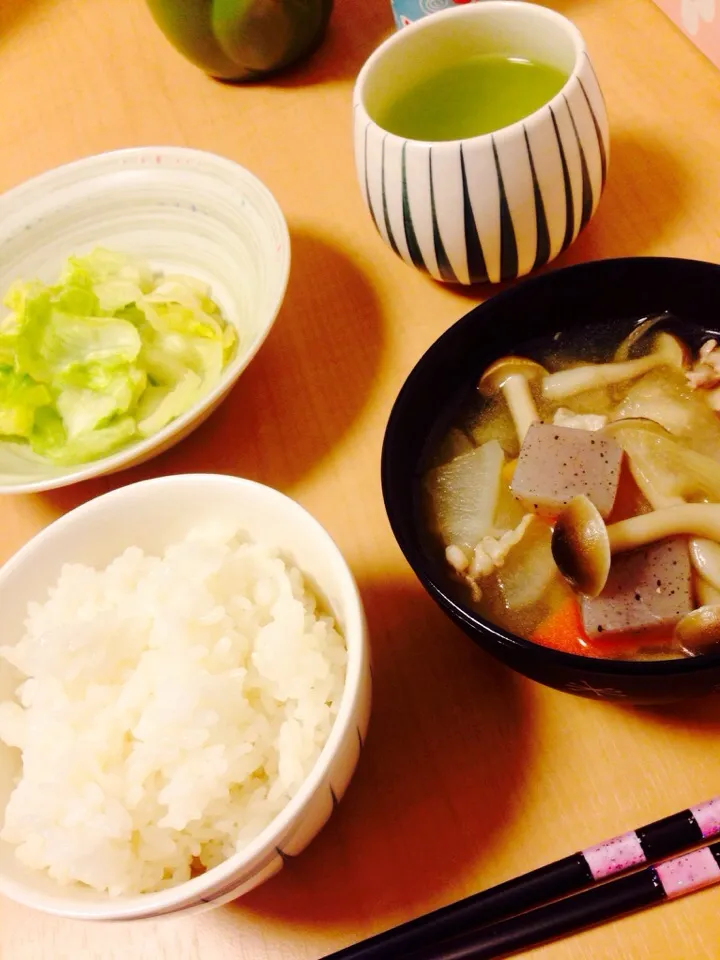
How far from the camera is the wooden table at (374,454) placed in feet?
2.33

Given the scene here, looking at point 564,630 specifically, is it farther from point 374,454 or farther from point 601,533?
point 374,454

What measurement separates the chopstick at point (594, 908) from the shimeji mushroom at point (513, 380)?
0.45m

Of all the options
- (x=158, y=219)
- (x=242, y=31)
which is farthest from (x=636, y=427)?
(x=242, y=31)

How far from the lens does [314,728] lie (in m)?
0.70

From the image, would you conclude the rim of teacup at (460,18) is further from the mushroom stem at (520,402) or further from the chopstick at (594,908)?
the chopstick at (594,908)

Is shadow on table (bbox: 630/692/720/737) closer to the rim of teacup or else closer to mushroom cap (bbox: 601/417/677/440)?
mushroom cap (bbox: 601/417/677/440)

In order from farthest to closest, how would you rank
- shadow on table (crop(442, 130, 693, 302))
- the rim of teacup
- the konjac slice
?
1. shadow on table (crop(442, 130, 693, 302))
2. the rim of teacup
3. the konjac slice

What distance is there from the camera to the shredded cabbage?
A: 1035mm

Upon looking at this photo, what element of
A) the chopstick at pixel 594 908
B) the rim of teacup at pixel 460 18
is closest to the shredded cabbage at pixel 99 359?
the rim of teacup at pixel 460 18

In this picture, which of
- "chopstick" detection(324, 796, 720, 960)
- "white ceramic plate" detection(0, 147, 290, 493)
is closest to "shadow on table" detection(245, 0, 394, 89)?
"white ceramic plate" detection(0, 147, 290, 493)

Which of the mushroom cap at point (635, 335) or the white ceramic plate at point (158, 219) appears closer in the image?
the mushroom cap at point (635, 335)

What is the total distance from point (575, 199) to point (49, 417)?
0.71 meters

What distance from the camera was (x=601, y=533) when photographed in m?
0.72

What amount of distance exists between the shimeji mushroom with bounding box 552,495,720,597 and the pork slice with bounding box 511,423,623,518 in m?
0.02
